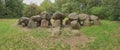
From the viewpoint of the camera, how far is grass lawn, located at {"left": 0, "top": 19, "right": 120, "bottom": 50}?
12.6 meters

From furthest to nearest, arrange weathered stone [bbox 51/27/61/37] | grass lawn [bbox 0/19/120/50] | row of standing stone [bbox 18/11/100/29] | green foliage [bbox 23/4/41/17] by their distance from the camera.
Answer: green foliage [bbox 23/4/41/17] < row of standing stone [bbox 18/11/100/29] < weathered stone [bbox 51/27/61/37] < grass lawn [bbox 0/19/120/50]

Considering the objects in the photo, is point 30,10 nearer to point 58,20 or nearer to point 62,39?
point 58,20

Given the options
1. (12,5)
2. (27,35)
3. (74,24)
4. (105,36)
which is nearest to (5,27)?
(27,35)

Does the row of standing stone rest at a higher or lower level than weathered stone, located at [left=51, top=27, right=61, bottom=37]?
higher

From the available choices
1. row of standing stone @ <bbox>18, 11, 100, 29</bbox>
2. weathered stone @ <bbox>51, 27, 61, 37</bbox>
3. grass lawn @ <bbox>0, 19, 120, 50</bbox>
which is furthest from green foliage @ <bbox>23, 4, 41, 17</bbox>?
weathered stone @ <bbox>51, 27, 61, 37</bbox>

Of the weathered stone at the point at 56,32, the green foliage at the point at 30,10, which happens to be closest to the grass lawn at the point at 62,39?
the weathered stone at the point at 56,32

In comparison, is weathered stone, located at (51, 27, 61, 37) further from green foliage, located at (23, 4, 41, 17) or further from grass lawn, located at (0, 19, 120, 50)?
green foliage, located at (23, 4, 41, 17)

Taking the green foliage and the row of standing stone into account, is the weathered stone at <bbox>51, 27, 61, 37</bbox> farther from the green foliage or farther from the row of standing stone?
the green foliage

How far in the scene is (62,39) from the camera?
44.0 ft

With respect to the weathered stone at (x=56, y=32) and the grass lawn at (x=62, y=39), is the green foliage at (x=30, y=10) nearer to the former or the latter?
the grass lawn at (x=62, y=39)

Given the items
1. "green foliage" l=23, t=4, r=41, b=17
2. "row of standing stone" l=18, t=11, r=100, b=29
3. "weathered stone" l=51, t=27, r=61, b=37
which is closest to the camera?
"weathered stone" l=51, t=27, r=61, b=37

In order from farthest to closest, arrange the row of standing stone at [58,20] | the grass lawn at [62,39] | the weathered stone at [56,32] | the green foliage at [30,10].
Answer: the green foliage at [30,10], the row of standing stone at [58,20], the weathered stone at [56,32], the grass lawn at [62,39]

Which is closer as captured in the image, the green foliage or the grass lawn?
the grass lawn

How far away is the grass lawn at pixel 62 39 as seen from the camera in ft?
41.4
